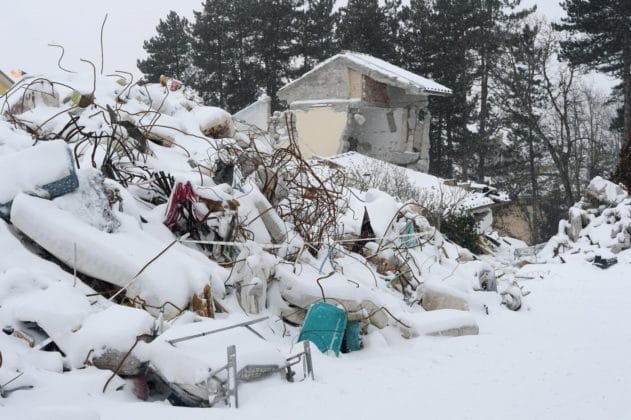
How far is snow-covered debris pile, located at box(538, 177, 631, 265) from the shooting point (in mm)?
10516

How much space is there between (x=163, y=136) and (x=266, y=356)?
146 inches

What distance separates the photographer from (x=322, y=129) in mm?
22391

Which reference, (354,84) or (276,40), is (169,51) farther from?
(354,84)

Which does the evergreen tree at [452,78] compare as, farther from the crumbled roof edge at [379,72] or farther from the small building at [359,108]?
the crumbled roof edge at [379,72]

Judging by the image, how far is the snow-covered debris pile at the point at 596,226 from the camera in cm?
1052

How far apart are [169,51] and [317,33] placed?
800cm

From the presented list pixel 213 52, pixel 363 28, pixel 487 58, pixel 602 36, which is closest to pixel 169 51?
pixel 213 52

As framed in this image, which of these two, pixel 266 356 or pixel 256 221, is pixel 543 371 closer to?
pixel 266 356

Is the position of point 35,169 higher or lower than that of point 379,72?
lower

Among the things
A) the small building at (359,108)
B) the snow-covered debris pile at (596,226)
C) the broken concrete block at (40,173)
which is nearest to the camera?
the broken concrete block at (40,173)

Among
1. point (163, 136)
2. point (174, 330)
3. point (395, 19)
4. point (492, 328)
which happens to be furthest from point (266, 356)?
point (395, 19)

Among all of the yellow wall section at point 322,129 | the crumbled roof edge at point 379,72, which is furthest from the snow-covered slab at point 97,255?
the crumbled roof edge at point 379,72

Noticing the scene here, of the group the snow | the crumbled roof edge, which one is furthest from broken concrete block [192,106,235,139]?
the crumbled roof edge

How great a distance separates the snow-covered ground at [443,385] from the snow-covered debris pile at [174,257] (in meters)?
0.13
